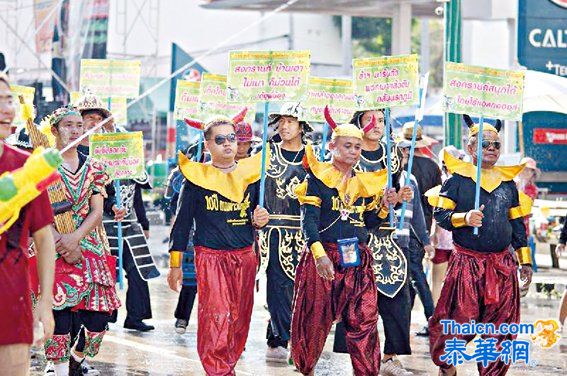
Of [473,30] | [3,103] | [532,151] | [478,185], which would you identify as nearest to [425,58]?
[473,30]

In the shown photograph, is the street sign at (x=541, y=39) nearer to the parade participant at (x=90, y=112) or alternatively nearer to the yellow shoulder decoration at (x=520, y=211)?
the parade participant at (x=90, y=112)

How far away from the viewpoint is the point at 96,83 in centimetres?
1309

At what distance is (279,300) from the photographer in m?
10.8

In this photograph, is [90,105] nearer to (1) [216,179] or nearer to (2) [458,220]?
(1) [216,179]

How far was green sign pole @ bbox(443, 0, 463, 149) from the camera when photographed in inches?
658

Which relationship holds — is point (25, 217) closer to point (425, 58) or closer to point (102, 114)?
point (102, 114)

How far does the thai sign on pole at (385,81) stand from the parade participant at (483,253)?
1.15 m

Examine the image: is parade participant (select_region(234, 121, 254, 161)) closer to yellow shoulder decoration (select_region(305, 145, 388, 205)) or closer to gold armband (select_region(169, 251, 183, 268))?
yellow shoulder decoration (select_region(305, 145, 388, 205))

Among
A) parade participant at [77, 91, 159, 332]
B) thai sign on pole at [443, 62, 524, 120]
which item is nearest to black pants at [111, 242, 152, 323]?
parade participant at [77, 91, 159, 332]

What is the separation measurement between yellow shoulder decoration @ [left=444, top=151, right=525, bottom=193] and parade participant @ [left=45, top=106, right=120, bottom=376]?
7.44 ft

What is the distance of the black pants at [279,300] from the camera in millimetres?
10781

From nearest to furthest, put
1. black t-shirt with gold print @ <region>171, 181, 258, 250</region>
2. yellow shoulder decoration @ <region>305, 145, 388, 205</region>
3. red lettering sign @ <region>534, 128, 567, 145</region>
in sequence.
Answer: black t-shirt with gold print @ <region>171, 181, 258, 250</region> → yellow shoulder decoration @ <region>305, 145, 388, 205</region> → red lettering sign @ <region>534, 128, 567, 145</region>

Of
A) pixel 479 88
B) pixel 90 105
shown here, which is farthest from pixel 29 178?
pixel 90 105

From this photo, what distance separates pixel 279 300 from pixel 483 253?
2229 millimetres
